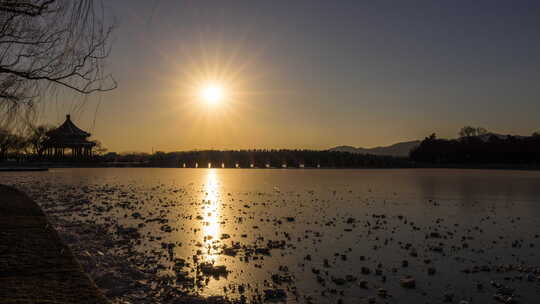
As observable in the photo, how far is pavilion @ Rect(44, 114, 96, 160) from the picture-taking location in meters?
89.4

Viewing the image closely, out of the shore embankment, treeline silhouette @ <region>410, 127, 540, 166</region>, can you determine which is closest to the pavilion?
the shore embankment

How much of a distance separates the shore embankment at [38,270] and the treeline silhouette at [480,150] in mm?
139235

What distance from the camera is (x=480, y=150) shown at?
130 meters

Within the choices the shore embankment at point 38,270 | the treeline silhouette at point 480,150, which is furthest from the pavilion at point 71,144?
the treeline silhouette at point 480,150

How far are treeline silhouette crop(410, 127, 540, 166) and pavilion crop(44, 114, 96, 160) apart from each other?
11225cm

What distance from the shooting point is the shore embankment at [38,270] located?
26.8 ft

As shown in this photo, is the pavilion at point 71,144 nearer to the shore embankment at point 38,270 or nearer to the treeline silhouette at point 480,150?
the shore embankment at point 38,270

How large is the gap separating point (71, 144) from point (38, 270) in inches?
3786

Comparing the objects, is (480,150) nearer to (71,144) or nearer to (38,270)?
(71,144)

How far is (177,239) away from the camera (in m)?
17.0

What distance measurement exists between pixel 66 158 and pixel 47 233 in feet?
331

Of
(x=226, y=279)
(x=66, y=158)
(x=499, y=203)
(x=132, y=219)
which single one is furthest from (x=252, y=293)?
(x=66, y=158)

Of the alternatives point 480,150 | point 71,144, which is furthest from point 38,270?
point 480,150

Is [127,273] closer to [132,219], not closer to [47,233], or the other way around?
[47,233]
